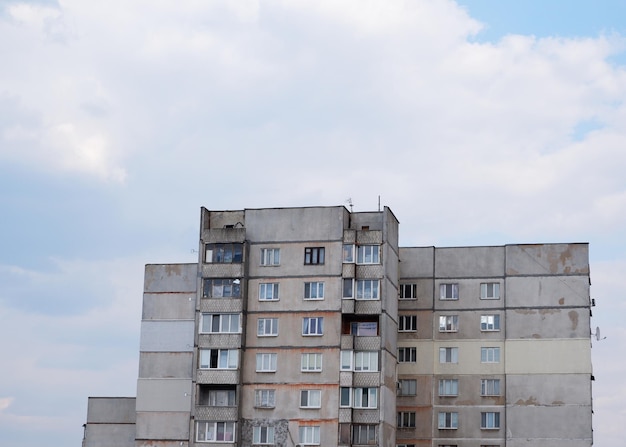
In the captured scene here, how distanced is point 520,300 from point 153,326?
34247 millimetres

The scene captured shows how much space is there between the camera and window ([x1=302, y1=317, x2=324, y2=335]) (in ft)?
357

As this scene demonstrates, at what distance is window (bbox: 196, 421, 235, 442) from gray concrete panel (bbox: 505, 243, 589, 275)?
31040 millimetres

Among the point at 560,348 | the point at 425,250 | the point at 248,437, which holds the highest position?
the point at 425,250

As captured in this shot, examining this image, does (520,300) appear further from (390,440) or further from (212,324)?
(212,324)

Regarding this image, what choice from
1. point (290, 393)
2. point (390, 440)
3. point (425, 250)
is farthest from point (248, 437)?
point (425, 250)

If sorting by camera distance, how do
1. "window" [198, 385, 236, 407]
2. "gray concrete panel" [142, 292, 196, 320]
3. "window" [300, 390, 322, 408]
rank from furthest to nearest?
"gray concrete panel" [142, 292, 196, 320] < "window" [198, 385, 236, 407] < "window" [300, 390, 322, 408]

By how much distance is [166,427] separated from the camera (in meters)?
110

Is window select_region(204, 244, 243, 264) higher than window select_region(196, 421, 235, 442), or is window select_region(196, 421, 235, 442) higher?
window select_region(204, 244, 243, 264)

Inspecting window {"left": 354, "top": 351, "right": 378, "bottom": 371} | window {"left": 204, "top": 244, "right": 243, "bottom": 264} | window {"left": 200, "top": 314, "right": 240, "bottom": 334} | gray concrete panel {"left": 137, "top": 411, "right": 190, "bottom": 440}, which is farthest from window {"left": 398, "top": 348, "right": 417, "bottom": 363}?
gray concrete panel {"left": 137, "top": 411, "right": 190, "bottom": 440}

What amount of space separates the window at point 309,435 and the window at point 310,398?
5.97 feet

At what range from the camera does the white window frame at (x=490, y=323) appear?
118500 mm

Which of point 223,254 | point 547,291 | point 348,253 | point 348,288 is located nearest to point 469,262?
point 547,291

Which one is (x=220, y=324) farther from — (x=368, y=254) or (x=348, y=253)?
(x=368, y=254)

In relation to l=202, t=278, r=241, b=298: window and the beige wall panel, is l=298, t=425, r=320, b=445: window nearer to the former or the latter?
l=202, t=278, r=241, b=298: window
